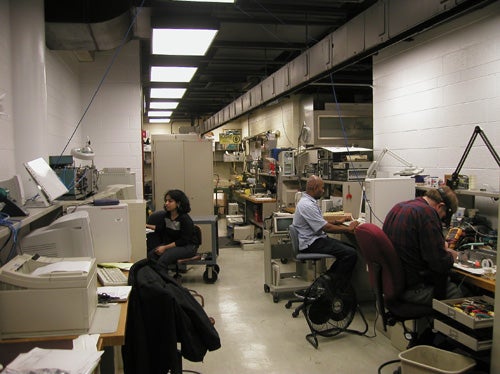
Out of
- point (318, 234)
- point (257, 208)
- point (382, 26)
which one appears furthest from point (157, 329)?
point (257, 208)

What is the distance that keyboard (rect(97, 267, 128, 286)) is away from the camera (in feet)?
8.65

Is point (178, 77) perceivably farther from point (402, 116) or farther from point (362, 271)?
point (362, 271)

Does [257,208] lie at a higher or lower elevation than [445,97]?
lower

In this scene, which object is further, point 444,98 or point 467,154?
point 444,98

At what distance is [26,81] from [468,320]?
341 cm

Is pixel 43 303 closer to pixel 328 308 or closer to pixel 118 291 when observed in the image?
pixel 118 291

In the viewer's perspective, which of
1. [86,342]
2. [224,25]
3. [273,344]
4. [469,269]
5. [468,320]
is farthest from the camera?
[224,25]

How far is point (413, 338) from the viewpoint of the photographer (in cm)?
294

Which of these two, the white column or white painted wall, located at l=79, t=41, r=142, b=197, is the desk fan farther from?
white painted wall, located at l=79, t=41, r=142, b=197

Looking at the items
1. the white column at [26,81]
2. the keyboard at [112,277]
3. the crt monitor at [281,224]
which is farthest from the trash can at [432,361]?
the white column at [26,81]

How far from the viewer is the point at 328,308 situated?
366 cm

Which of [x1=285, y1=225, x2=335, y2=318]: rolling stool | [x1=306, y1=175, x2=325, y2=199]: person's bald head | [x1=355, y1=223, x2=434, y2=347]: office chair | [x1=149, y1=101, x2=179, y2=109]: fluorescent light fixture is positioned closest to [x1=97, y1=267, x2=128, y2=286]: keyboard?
[x1=355, y1=223, x2=434, y2=347]: office chair

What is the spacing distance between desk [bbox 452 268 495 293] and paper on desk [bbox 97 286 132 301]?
2.17 metres

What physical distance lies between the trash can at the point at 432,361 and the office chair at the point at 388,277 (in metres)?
0.28
